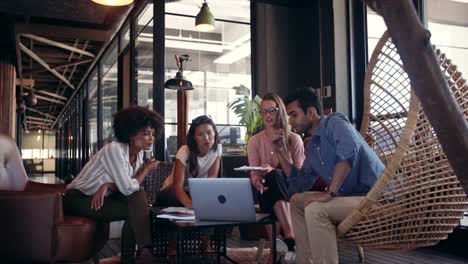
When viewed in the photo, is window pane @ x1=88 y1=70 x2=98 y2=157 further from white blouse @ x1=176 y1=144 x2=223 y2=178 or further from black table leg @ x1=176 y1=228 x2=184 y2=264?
black table leg @ x1=176 y1=228 x2=184 y2=264

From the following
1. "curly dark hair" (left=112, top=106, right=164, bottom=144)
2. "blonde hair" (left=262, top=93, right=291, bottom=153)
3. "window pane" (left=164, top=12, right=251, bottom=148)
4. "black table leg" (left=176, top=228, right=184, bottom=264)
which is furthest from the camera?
"window pane" (left=164, top=12, right=251, bottom=148)

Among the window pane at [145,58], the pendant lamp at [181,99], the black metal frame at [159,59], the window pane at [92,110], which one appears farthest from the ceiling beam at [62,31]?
the window pane at [92,110]

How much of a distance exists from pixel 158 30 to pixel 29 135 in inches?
1134

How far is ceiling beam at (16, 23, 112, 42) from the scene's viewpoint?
674 centimetres

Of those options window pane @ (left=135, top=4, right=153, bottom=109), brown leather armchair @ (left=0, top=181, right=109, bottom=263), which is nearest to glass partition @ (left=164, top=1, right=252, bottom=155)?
window pane @ (left=135, top=4, right=153, bottom=109)

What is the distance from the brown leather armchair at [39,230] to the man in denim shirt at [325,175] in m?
1.25

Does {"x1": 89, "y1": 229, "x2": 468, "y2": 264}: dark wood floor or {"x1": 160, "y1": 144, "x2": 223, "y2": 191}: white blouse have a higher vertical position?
{"x1": 160, "y1": 144, "x2": 223, "y2": 191}: white blouse

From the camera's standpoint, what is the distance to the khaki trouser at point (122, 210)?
262cm

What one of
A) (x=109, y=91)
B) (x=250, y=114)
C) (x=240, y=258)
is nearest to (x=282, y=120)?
(x=240, y=258)

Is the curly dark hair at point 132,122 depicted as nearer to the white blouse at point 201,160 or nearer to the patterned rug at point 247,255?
the white blouse at point 201,160

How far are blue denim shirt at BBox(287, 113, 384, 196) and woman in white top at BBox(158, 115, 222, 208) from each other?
922 mm

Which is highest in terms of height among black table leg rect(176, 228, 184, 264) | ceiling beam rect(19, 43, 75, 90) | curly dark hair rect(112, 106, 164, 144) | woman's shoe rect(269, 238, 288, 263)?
ceiling beam rect(19, 43, 75, 90)

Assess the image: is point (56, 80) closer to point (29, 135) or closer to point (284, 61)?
point (284, 61)

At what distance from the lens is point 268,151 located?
124 inches
